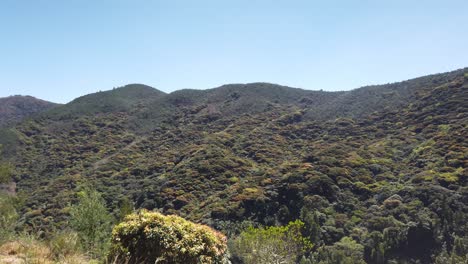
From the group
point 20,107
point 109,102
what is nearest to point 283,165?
point 109,102

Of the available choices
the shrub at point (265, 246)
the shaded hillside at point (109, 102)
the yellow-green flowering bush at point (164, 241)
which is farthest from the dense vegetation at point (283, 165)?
the yellow-green flowering bush at point (164, 241)

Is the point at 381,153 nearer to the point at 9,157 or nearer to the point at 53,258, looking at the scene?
the point at 53,258

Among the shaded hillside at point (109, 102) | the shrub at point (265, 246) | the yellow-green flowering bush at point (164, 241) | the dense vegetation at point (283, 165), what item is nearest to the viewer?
the yellow-green flowering bush at point (164, 241)

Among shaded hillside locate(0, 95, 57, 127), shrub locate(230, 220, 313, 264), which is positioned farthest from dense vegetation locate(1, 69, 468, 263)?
shaded hillside locate(0, 95, 57, 127)

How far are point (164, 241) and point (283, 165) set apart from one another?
175ft

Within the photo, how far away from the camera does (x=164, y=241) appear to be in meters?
9.25

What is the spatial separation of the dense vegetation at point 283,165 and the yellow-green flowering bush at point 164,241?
603 cm

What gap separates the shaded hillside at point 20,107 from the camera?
493ft

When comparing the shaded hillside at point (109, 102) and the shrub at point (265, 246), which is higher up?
the shaded hillside at point (109, 102)

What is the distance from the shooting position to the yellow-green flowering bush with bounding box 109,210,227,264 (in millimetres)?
9227

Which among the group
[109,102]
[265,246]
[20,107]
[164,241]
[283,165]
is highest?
[20,107]

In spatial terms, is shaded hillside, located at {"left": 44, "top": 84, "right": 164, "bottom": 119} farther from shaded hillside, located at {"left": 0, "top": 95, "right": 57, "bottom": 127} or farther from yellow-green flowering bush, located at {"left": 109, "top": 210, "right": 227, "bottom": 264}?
yellow-green flowering bush, located at {"left": 109, "top": 210, "right": 227, "bottom": 264}

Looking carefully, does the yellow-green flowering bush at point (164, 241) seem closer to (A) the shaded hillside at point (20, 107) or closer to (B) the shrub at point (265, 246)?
(B) the shrub at point (265, 246)

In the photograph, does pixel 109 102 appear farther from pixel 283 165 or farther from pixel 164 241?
pixel 164 241
